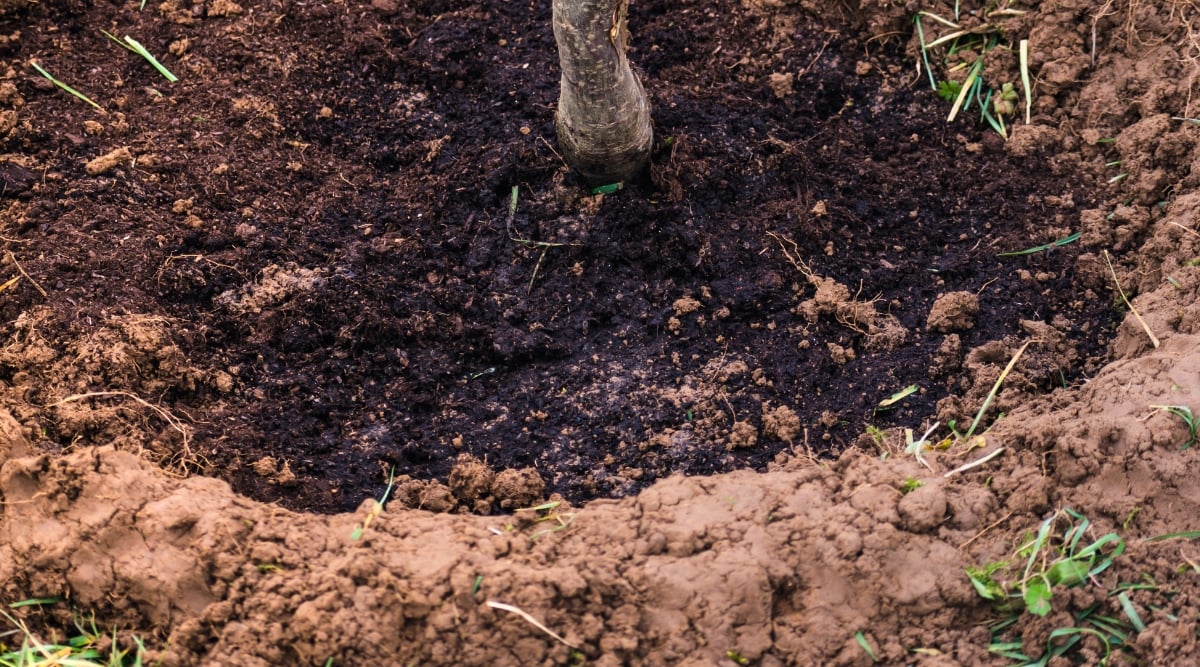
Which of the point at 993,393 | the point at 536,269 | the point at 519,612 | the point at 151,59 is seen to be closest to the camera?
the point at 519,612

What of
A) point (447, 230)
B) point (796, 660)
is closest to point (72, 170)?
point (447, 230)

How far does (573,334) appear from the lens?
2973 millimetres

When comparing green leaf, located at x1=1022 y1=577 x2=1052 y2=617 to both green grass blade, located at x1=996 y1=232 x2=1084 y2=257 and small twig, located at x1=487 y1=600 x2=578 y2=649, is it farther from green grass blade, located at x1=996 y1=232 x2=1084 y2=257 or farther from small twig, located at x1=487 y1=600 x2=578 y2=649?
green grass blade, located at x1=996 y1=232 x2=1084 y2=257

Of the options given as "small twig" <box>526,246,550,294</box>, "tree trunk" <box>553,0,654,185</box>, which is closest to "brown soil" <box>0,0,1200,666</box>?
"small twig" <box>526,246,550,294</box>

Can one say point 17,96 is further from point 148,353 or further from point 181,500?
point 181,500

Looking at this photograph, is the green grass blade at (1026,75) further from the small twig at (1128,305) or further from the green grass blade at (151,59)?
the green grass blade at (151,59)

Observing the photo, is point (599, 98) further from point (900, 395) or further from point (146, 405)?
point (146, 405)

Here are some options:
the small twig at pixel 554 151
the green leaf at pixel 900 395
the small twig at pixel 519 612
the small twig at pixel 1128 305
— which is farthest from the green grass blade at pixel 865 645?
A: the small twig at pixel 554 151

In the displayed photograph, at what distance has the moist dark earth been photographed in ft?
9.05

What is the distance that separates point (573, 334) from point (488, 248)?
1.31 ft

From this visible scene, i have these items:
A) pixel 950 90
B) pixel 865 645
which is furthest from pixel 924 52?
pixel 865 645

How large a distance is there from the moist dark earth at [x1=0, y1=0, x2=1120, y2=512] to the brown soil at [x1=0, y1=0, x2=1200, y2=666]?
0.01 m

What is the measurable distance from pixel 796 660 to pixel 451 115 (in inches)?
83.6

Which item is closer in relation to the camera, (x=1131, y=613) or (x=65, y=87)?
(x=1131, y=613)
